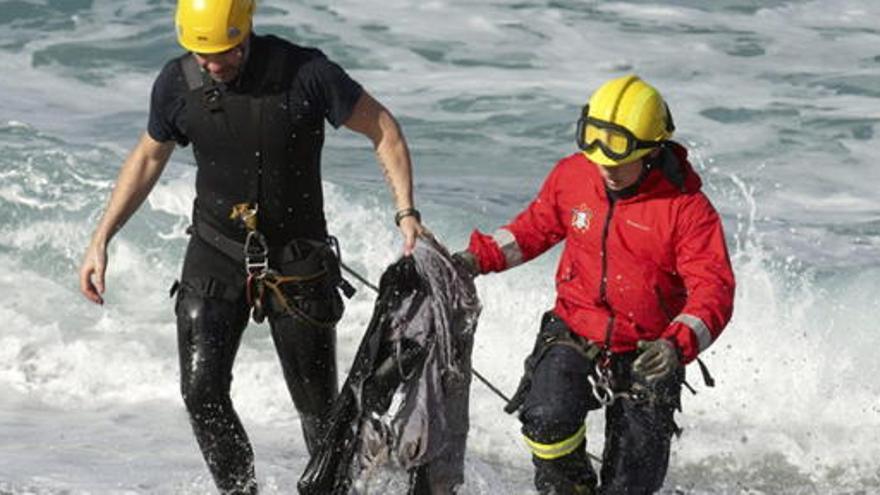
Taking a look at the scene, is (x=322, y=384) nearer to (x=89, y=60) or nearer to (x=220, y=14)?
(x=220, y=14)

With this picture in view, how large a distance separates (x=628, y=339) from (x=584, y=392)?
0.23 meters

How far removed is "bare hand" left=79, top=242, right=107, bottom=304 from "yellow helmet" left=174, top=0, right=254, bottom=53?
2.77 feet

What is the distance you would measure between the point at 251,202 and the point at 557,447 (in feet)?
4.67

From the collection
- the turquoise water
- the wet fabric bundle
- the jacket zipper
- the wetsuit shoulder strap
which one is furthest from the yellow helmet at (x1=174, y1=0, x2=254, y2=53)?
the turquoise water

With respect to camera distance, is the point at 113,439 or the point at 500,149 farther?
the point at 500,149

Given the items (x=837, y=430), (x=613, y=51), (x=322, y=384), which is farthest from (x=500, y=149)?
(x=322, y=384)

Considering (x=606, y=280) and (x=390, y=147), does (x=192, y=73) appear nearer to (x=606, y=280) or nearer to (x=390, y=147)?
(x=390, y=147)

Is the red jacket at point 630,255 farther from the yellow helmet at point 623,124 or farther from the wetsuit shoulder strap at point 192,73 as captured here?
the wetsuit shoulder strap at point 192,73

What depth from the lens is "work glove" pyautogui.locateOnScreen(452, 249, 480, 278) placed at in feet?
23.3

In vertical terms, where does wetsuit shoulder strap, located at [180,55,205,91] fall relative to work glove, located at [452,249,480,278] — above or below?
above

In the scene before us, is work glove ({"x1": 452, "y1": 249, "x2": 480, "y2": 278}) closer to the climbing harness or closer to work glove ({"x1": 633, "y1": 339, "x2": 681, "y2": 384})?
the climbing harness

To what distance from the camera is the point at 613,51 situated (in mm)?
20375

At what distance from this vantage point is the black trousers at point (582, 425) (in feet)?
22.5

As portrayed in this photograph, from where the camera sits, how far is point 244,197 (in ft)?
23.9
